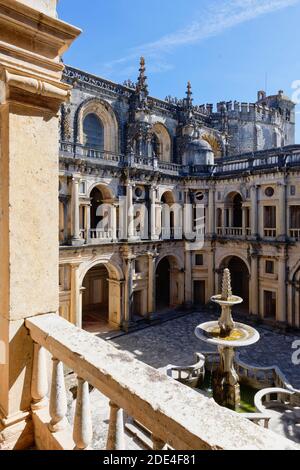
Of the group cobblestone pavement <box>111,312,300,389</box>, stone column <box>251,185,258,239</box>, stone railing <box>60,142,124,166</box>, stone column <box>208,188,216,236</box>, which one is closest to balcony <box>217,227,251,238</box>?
stone column <box>208,188,216,236</box>

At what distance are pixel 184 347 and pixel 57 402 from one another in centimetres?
1750

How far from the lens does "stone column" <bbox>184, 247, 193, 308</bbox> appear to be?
27172 mm

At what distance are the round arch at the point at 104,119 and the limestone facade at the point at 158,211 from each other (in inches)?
2.8

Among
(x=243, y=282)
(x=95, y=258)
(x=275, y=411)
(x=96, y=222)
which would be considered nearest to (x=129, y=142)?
(x=96, y=222)

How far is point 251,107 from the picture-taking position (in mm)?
34094

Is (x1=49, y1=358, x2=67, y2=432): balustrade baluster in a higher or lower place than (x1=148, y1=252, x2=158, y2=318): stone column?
higher

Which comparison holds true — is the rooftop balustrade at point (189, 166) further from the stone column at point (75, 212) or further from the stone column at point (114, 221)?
the stone column at point (114, 221)

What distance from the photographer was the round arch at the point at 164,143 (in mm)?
28406

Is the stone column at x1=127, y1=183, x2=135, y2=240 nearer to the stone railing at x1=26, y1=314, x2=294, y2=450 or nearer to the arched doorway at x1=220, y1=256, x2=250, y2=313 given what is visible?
the arched doorway at x1=220, y1=256, x2=250, y2=313

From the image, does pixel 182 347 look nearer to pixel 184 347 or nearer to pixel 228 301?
pixel 184 347

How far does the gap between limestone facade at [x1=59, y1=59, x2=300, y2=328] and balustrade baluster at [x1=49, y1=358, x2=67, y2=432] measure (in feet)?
53.7

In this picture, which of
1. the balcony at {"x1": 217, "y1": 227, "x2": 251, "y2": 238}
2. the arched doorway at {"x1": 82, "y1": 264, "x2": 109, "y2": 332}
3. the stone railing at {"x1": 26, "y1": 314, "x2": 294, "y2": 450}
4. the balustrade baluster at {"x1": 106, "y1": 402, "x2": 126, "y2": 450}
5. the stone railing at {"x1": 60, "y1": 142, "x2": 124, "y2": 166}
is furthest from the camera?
the arched doorway at {"x1": 82, "y1": 264, "x2": 109, "y2": 332}

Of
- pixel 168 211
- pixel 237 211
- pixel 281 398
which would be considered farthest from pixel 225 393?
pixel 237 211

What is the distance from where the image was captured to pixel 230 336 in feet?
46.0
